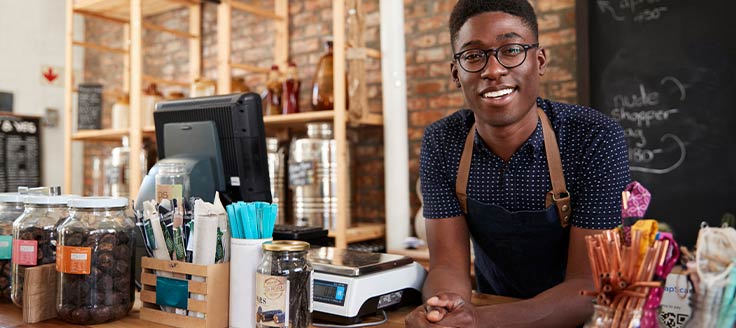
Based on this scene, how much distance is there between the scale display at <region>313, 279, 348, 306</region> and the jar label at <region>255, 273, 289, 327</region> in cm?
17

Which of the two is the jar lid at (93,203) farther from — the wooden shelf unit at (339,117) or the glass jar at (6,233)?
the wooden shelf unit at (339,117)

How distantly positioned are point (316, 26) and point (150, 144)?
1.36 m

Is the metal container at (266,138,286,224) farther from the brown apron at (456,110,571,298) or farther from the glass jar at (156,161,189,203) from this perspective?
the brown apron at (456,110,571,298)

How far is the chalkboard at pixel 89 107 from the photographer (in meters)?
3.91

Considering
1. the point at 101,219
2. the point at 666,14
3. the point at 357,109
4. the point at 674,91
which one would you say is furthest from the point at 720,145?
the point at 101,219

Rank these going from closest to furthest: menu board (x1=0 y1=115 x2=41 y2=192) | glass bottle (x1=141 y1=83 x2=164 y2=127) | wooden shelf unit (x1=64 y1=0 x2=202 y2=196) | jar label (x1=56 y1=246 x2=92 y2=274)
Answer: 1. jar label (x1=56 y1=246 x2=92 y2=274)
2. wooden shelf unit (x1=64 y1=0 x2=202 y2=196)
3. glass bottle (x1=141 y1=83 x2=164 y2=127)
4. menu board (x1=0 y1=115 x2=41 y2=192)

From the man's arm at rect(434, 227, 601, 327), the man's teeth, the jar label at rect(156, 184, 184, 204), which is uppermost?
the man's teeth

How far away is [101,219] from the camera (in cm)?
126

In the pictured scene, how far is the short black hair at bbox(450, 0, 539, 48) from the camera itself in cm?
141

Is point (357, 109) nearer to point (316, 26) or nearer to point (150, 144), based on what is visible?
point (316, 26)

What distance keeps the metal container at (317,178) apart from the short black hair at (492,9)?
4.75 feet

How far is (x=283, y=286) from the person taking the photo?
1.08 m

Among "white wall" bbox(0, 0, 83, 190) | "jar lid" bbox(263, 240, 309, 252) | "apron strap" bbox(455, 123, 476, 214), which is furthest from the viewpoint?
"white wall" bbox(0, 0, 83, 190)

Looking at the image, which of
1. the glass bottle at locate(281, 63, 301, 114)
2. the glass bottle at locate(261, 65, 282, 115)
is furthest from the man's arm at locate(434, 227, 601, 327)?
the glass bottle at locate(261, 65, 282, 115)
